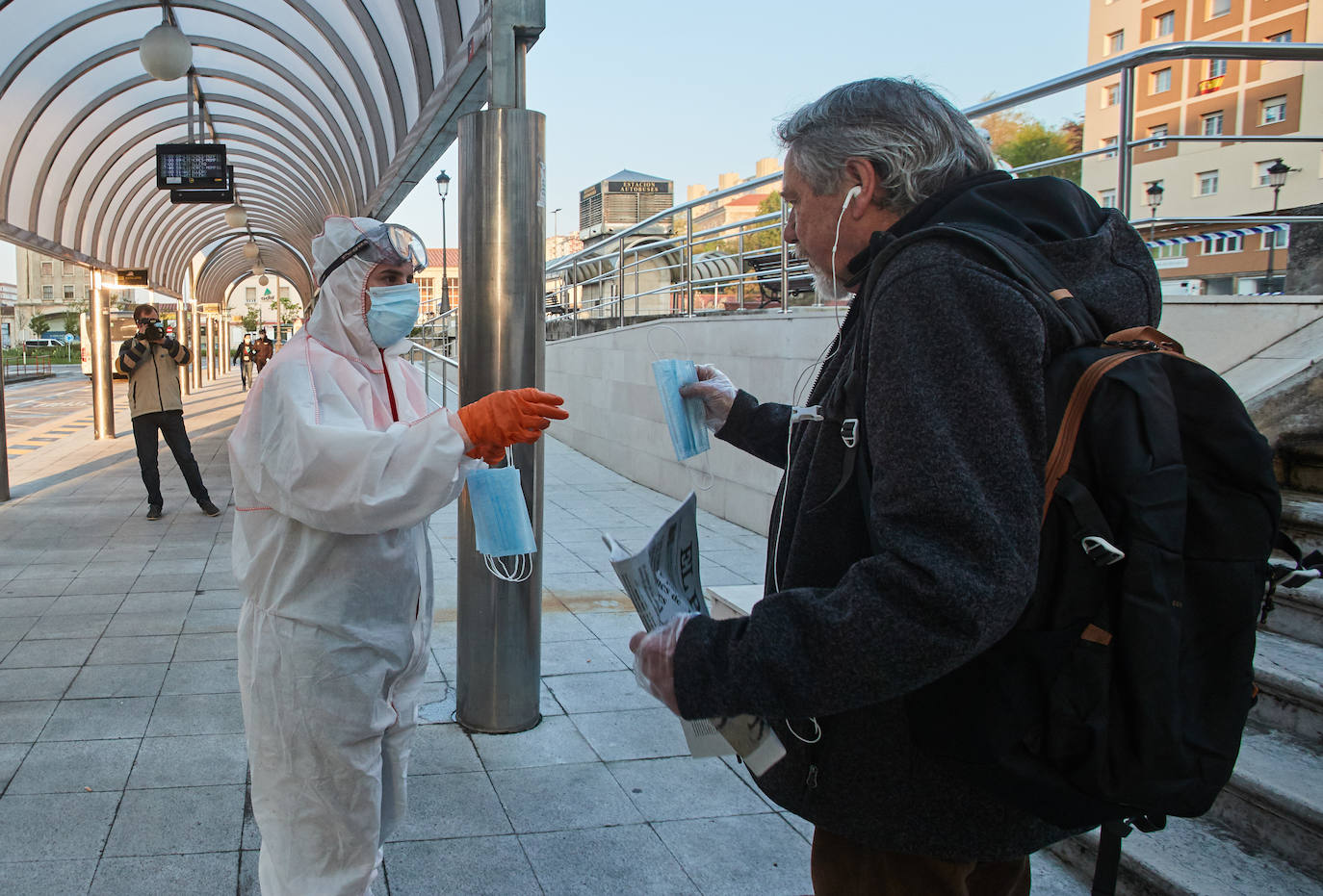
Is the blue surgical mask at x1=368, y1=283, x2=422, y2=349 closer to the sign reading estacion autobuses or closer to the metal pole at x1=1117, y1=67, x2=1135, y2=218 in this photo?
the metal pole at x1=1117, y1=67, x2=1135, y2=218

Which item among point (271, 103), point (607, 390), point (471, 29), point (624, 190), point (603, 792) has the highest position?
point (624, 190)

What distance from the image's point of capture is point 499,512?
255cm

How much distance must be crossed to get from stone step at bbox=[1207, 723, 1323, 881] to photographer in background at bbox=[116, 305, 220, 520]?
8200 millimetres

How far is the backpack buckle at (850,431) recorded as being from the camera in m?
1.28

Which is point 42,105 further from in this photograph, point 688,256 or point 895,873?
point 895,873

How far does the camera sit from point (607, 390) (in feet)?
38.1

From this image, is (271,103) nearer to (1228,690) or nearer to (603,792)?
(603,792)

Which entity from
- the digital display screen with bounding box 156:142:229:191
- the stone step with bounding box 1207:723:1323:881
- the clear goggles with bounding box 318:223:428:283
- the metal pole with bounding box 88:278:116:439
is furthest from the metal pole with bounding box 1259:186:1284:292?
the metal pole with bounding box 88:278:116:439

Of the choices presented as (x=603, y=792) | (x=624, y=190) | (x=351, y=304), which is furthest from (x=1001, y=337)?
(x=624, y=190)

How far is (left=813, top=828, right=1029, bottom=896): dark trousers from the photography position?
1391 mm

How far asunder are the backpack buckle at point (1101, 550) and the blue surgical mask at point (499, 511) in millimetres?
1635

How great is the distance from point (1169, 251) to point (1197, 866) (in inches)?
171

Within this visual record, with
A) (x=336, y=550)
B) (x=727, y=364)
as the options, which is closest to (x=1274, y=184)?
(x=727, y=364)

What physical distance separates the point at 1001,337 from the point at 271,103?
43.0ft
